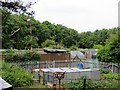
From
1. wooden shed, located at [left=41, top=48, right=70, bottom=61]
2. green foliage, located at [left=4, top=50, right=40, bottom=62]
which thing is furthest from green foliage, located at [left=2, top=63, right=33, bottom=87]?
wooden shed, located at [left=41, top=48, right=70, bottom=61]

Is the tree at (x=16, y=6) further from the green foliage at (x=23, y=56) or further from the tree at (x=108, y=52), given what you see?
the green foliage at (x=23, y=56)

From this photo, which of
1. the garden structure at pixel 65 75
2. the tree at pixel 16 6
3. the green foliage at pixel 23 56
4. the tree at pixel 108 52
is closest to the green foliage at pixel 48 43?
the green foliage at pixel 23 56

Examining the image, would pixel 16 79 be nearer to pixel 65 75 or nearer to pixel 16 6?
pixel 65 75

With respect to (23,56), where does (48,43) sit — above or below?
above

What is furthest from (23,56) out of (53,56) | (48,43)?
(48,43)

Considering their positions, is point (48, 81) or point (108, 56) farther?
point (108, 56)

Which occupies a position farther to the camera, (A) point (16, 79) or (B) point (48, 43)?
(B) point (48, 43)

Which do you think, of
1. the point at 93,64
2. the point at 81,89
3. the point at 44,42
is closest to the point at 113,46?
the point at 93,64

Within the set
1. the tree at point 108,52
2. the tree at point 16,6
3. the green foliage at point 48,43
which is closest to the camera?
the tree at point 16,6

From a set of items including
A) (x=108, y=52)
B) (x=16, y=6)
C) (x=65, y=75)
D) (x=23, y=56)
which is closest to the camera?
(x=16, y=6)

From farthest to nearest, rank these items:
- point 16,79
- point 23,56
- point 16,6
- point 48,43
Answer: point 48,43 < point 23,56 < point 16,79 < point 16,6

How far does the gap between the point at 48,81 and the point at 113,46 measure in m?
3.72

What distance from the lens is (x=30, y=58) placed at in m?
Result: 15.8

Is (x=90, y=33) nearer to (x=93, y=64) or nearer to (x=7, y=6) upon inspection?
(x=93, y=64)
